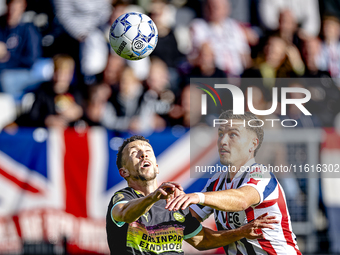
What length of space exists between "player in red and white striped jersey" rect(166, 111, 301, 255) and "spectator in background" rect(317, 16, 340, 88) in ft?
17.0

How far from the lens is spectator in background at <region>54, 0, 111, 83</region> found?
31.0 feet

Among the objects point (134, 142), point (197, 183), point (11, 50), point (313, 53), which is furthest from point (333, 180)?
point (11, 50)

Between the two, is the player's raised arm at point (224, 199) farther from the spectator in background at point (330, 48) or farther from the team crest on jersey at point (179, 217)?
the spectator in background at point (330, 48)

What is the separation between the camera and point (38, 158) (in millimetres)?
7902

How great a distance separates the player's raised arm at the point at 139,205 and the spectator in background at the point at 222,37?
5599 mm

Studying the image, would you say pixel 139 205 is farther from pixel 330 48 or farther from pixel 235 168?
pixel 330 48

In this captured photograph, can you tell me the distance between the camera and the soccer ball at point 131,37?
6762 millimetres

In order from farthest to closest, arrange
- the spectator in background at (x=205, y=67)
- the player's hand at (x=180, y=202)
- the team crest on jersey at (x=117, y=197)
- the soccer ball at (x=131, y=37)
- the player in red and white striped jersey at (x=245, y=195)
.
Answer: the spectator in background at (x=205, y=67) < the soccer ball at (x=131, y=37) < the team crest on jersey at (x=117, y=197) < the player in red and white striped jersey at (x=245, y=195) < the player's hand at (x=180, y=202)

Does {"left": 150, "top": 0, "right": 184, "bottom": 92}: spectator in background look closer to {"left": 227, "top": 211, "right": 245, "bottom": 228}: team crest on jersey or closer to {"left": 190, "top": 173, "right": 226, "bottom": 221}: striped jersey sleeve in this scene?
{"left": 190, "top": 173, "right": 226, "bottom": 221}: striped jersey sleeve

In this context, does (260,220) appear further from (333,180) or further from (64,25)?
(64,25)

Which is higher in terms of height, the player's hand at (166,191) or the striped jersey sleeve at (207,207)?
the player's hand at (166,191)

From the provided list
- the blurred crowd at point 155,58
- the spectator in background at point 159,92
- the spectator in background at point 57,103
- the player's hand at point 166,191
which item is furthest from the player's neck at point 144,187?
the spectator in background at point 57,103

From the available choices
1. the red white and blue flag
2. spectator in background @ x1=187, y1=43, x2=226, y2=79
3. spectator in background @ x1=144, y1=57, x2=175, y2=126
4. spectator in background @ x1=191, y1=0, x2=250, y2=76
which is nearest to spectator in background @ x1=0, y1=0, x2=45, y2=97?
the red white and blue flag

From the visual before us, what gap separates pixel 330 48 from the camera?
10.1 m
